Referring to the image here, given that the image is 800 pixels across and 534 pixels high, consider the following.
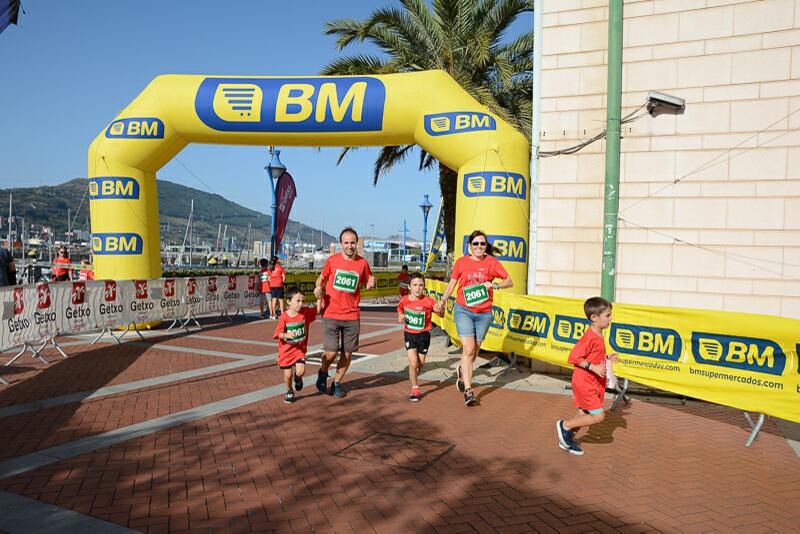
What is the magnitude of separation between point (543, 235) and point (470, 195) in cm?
162

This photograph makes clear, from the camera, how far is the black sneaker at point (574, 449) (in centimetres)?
483

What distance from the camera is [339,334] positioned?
6.66 meters

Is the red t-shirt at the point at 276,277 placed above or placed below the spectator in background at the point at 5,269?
below

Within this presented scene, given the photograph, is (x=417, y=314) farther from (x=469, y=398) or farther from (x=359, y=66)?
(x=359, y=66)

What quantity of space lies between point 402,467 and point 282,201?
50.4ft

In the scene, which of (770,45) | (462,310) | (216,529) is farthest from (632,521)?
(770,45)

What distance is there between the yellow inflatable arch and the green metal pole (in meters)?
2.17

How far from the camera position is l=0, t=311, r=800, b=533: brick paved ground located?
363 cm

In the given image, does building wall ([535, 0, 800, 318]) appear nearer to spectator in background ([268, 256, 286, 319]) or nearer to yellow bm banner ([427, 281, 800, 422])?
yellow bm banner ([427, 281, 800, 422])

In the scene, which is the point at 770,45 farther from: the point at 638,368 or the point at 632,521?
the point at 632,521

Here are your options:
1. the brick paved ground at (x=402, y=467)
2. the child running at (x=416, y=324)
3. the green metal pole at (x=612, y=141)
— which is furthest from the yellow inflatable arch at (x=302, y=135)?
the brick paved ground at (x=402, y=467)

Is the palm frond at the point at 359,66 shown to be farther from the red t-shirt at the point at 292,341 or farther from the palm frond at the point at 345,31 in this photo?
the red t-shirt at the point at 292,341

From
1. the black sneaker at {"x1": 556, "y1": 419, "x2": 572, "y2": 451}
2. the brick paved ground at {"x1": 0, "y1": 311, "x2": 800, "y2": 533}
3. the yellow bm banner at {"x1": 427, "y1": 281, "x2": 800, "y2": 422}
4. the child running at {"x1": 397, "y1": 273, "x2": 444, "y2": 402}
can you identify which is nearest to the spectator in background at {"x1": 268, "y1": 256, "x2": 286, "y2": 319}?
the brick paved ground at {"x1": 0, "y1": 311, "x2": 800, "y2": 533}

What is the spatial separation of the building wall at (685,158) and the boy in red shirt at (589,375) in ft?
11.5
